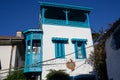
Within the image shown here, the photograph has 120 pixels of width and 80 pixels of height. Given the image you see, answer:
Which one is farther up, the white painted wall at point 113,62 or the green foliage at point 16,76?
the white painted wall at point 113,62

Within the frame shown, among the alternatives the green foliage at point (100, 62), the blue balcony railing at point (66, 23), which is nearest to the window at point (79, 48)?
the green foliage at point (100, 62)

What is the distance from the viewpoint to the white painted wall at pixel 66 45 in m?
17.1

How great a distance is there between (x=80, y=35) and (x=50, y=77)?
5.38m

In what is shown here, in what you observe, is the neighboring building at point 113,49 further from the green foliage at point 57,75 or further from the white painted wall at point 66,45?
the white painted wall at point 66,45

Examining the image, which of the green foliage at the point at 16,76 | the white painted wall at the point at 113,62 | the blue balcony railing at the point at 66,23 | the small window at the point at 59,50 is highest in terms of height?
the blue balcony railing at the point at 66,23

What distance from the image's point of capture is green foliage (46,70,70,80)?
15938 millimetres

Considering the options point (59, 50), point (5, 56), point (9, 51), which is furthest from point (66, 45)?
point (5, 56)

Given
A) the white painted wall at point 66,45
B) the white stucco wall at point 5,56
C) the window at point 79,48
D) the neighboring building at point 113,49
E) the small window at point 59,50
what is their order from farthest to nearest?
the white stucco wall at point 5,56 → the window at point 79,48 → the small window at point 59,50 → the white painted wall at point 66,45 → the neighboring building at point 113,49

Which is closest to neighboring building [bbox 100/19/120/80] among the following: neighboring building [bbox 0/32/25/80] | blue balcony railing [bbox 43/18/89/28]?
blue balcony railing [bbox 43/18/89/28]

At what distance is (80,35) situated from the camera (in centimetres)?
1883

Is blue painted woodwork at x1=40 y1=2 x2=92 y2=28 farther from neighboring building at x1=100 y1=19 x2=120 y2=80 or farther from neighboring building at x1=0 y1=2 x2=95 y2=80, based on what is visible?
neighboring building at x1=100 y1=19 x2=120 y2=80

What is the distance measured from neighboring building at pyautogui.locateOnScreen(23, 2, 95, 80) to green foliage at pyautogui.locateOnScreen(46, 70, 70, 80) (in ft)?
1.66

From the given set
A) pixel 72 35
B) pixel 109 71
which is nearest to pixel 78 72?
pixel 72 35

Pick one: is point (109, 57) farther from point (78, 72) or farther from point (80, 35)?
point (80, 35)
